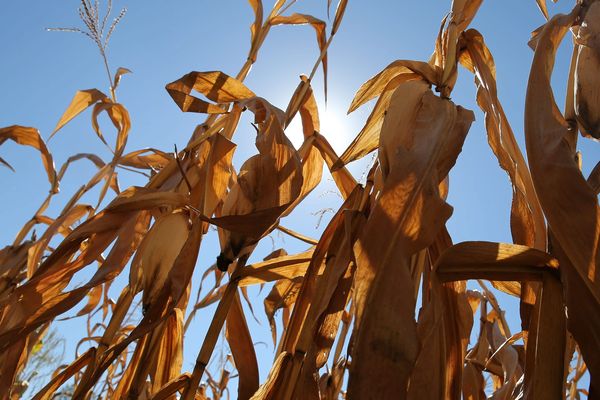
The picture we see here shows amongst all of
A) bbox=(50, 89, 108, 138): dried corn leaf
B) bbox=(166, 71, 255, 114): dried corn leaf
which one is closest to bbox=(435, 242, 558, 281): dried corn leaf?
bbox=(166, 71, 255, 114): dried corn leaf

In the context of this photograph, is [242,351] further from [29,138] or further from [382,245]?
[29,138]

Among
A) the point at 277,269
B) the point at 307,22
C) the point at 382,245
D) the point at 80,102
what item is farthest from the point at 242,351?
the point at 80,102

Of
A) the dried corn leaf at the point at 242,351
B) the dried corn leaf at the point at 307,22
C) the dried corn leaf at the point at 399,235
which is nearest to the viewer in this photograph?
the dried corn leaf at the point at 399,235

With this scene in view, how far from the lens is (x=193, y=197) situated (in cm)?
67

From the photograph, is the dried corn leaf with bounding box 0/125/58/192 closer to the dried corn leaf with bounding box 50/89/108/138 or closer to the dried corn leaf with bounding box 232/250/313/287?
the dried corn leaf with bounding box 50/89/108/138

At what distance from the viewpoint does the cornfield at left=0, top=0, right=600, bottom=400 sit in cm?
36

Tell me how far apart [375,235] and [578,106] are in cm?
20

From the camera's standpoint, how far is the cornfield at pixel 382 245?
358mm

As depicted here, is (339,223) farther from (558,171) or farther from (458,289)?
(558,171)

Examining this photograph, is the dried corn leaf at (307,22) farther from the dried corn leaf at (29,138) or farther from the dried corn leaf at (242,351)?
the dried corn leaf at (29,138)

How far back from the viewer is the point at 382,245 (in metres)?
0.37

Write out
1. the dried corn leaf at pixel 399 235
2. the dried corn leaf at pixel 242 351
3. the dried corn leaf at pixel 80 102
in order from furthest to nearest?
1. the dried corn leaf at pixel 80 102
2. the dried corn leaf at pixel 242 351
3. the dried corn leaf at pixel 399 235

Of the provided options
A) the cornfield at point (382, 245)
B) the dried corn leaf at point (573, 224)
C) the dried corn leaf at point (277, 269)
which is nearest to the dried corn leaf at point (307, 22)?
the cornfield at point (382, 245)

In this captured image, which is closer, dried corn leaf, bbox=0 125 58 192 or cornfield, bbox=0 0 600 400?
cornfield, bbox=0 0 600 400
